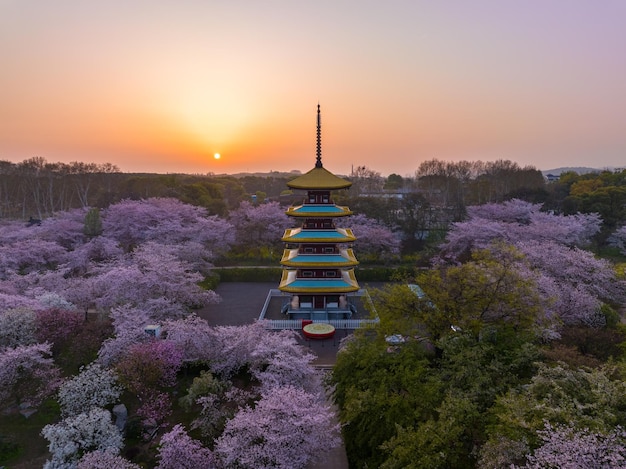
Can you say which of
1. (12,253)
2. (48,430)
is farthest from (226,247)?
(48,430)

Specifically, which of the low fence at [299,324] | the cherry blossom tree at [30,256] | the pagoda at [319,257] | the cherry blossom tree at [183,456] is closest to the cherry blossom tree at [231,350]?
the cherry blossom tree at [183,456]

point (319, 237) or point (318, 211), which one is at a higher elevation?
point (318, 211)

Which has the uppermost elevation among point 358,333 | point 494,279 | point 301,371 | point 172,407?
point 494,279

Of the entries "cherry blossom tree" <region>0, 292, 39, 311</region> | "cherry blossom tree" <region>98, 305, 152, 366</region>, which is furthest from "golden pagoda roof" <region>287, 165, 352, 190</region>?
"cherry blossom tree" <region>0, 292, 39, 311</region>

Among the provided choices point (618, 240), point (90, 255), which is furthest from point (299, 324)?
point (618, 240)

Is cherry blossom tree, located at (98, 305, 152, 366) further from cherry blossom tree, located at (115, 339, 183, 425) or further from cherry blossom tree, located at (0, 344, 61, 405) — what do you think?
cherry blossom tree, located at (0, 344, 61, 405)

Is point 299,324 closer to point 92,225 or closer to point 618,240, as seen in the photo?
point 92,225

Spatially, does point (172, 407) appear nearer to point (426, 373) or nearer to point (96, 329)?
point (96, 329)
